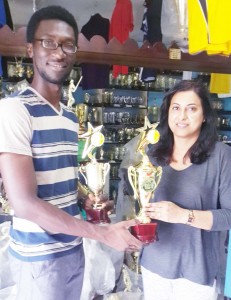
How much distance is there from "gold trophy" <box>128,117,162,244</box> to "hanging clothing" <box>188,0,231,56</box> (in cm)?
59

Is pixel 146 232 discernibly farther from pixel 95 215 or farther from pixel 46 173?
pixel 46 173

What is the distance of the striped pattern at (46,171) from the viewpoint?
93cm

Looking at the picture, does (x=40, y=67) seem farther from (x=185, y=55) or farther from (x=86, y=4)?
(x=86, y=4)

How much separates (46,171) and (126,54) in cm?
107

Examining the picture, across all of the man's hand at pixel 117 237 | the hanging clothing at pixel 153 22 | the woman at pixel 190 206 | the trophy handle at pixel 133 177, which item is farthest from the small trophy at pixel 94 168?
the hanging clothing at pixel 153 22

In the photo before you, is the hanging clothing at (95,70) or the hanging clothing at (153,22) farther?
the hanging clothing at (95,70)

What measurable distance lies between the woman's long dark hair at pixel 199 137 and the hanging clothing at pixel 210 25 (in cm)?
45

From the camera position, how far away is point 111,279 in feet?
6.79

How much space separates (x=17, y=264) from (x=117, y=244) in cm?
32

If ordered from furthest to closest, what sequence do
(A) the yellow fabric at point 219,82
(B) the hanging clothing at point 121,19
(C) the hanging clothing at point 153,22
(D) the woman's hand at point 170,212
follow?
(A) the yellow fabric at point 219,82 → (B) the hanging clothing at point 121,19 → (C) the hanging clothing at point 153,22 → (D) the woman's hand at point 170,212

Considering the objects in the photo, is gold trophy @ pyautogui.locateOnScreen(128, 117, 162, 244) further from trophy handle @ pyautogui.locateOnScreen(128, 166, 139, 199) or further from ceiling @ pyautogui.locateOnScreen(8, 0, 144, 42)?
ceiling @ pyautogui.locateOnScreen(8, 0, 144, 42)

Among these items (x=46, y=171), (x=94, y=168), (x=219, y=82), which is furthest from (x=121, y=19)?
(x=46, y=171)

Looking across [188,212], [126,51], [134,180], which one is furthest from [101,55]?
[188,212]

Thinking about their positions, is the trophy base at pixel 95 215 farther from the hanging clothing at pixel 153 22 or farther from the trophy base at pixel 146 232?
the hanging clothing at pixel 153 22
